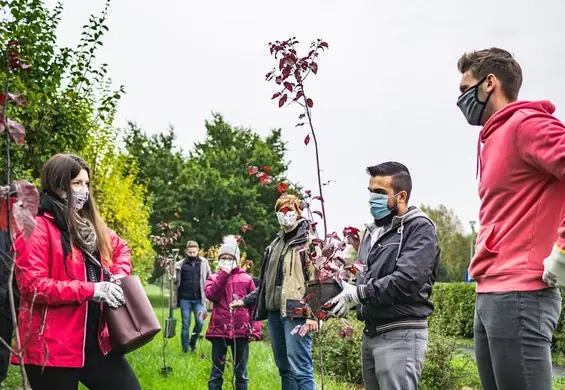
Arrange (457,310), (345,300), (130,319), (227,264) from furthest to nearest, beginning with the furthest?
(457,310) → (227,264) → (345,300) → (130,319)

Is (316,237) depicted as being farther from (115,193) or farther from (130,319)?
(115,193)

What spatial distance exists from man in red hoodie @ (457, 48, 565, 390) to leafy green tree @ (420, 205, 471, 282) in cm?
5017

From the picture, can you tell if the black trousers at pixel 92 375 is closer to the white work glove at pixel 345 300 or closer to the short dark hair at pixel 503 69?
the white work glove at pixel 345 300

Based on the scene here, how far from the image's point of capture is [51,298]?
3725 millimetres

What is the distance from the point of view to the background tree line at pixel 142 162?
853cm

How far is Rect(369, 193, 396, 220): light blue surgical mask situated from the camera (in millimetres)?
4457

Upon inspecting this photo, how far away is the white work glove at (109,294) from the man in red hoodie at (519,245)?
181 cm

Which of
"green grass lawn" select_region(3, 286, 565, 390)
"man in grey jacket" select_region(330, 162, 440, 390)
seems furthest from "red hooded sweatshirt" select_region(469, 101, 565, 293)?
"green grass lawn" select_region(3, 286, 565, 390)

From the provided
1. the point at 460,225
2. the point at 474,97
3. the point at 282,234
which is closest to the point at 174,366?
the point at 282,234

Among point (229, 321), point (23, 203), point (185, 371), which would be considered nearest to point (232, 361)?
point (229, 321)

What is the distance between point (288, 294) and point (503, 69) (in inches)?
138

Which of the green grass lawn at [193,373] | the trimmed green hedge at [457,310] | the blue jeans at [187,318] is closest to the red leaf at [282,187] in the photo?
the green grass lawn at [193,373]

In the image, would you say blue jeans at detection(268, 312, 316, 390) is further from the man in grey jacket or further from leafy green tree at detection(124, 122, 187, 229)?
leafy green tree at detection(124, 122, 187, 229)

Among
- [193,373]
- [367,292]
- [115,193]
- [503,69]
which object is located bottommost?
[193,373]
